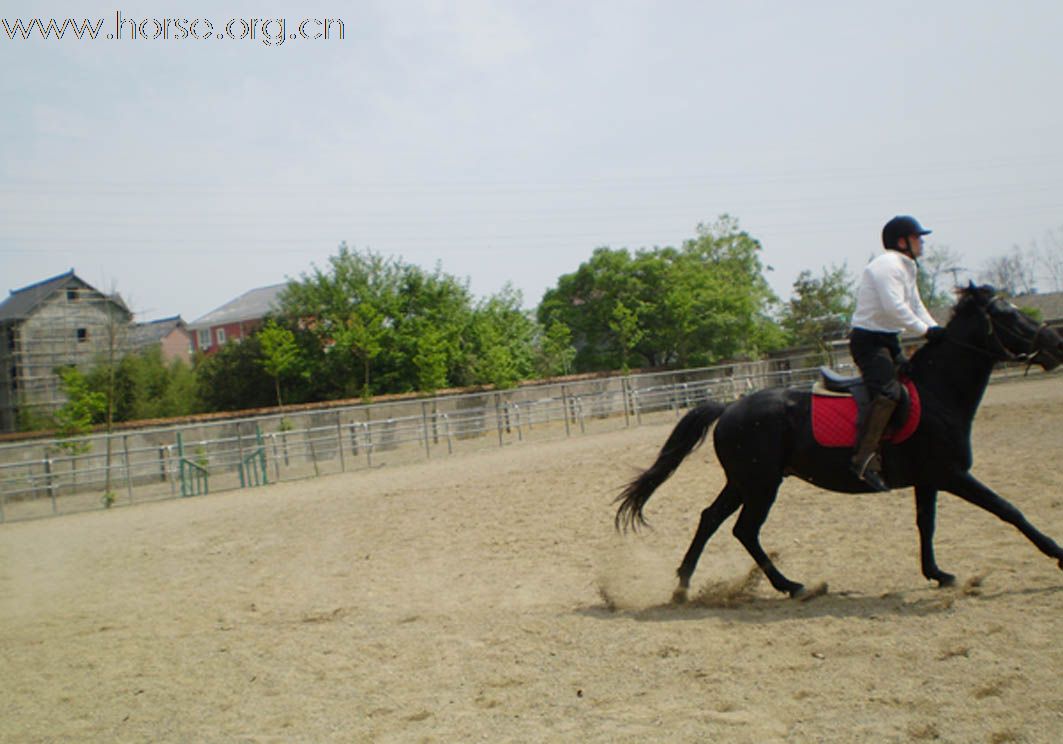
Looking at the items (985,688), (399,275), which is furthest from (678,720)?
(399,275)

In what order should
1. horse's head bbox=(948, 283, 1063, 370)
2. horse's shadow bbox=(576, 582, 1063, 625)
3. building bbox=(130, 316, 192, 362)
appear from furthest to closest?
1. building bbox=(130, 316, 192, 362)
2. horse's head bbox=(948, 283, 1063, 370)
3. horse's shadow bbox=(576, 582, 1063, 625)

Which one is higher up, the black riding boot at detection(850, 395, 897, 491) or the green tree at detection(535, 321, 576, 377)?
the green tree at detection(535, 321, 576, 377)

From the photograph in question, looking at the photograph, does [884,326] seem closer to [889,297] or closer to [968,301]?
[889,297]

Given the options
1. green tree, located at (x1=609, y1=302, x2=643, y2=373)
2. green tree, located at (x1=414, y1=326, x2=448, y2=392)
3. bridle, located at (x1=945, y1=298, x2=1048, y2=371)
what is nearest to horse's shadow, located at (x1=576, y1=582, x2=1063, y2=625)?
bridle, located at (x1=945, y1=298, x2=1048, y2=371)

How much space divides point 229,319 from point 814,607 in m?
75.3

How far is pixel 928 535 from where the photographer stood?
236 inches

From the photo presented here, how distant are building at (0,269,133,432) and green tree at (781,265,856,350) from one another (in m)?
44.0

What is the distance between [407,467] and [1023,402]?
1357cm

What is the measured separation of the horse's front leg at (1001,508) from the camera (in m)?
5.58

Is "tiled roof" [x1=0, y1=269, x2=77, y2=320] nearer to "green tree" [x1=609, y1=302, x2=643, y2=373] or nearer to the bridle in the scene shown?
"green tree" [x1=609, y1=302, x2=643, y2=373]

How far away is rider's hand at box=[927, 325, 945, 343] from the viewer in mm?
6055

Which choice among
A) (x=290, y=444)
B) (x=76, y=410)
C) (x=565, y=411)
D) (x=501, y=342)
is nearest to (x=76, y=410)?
(x=76, y=410)

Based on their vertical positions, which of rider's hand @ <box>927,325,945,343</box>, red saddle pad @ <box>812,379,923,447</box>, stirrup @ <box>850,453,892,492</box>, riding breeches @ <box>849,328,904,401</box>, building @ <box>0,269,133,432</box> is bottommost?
stirrup @ <box>850,453,892,492</box>

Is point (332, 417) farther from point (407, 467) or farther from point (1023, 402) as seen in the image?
point (1023, 402)
